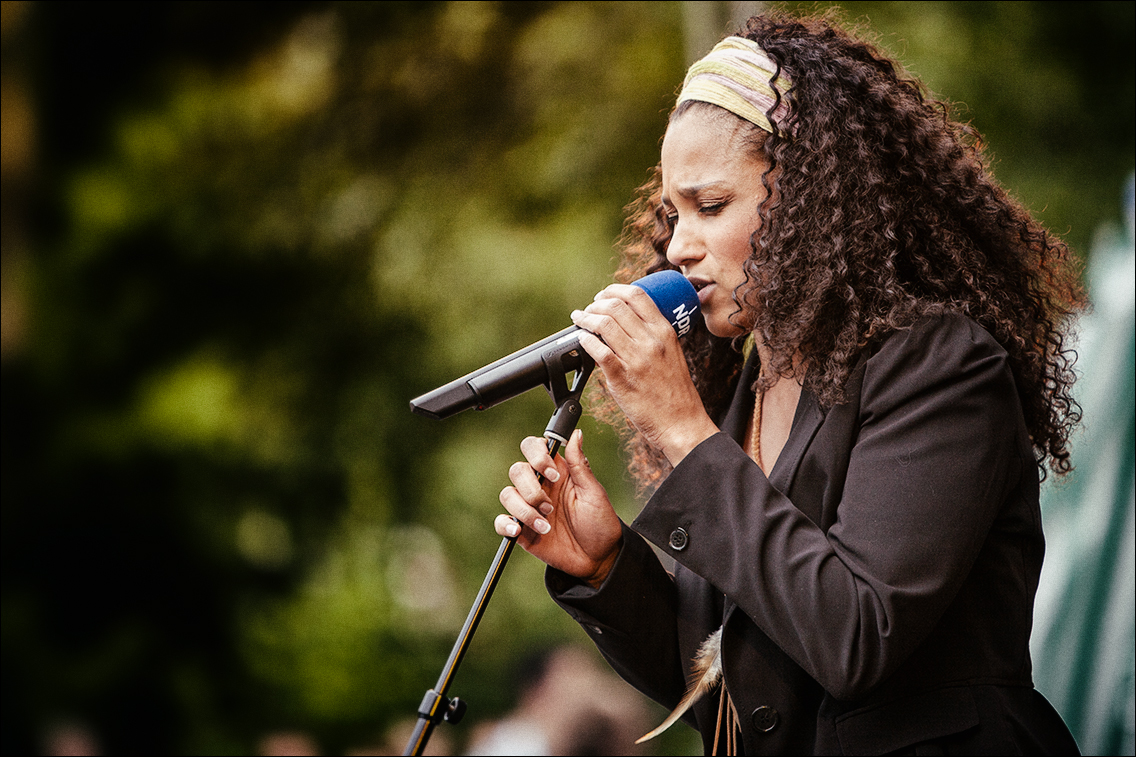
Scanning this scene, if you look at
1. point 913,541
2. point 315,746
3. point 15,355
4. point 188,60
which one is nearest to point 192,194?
point 188,60

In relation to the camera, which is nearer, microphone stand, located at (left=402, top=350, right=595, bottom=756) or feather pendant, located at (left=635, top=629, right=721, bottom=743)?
microphone stand, located at (left=402, top=350, right=595, bottom=756)

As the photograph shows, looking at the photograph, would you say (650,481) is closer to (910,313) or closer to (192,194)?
(910,313)

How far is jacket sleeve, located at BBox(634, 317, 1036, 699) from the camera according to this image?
108cm

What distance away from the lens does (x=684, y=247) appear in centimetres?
139

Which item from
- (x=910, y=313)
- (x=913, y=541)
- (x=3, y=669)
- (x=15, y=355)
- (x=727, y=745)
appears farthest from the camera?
(x=15, y=355)

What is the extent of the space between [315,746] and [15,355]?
1.80 metres

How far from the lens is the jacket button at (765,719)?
1.23 metres

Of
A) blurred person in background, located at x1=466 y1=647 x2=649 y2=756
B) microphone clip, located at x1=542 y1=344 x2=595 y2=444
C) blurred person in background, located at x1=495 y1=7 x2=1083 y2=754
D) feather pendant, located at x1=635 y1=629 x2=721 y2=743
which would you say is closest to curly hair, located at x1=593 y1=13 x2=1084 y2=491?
blurred person in background, located at x1=495 y1=7 x2=1083 y2=754

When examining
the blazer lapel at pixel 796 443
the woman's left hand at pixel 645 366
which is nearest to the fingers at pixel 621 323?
the woman's left hand at pixel 645 366

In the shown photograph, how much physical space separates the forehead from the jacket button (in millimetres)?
737

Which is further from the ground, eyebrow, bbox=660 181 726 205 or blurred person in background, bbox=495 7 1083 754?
eyebrow, bbox=660 181 726 205

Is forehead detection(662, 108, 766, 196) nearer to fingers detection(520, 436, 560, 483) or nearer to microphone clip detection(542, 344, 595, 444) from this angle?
microphone clip detection(542, 344, 595, 444)

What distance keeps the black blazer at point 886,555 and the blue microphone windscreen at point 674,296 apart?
0.21m

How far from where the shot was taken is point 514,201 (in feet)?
11.5
